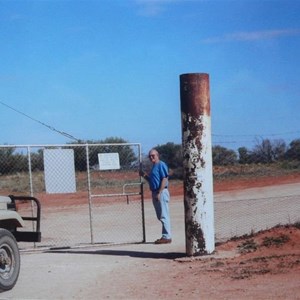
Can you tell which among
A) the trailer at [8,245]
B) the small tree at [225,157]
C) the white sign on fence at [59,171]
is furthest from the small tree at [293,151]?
the trailer at [8,245]

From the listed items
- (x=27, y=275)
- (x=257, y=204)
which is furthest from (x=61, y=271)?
(x=257, y=204)

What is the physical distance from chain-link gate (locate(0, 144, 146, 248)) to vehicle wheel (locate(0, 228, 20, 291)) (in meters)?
3.45

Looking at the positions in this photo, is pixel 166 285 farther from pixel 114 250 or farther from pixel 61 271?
pixel 114 250

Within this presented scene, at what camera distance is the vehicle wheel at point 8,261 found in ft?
32.0

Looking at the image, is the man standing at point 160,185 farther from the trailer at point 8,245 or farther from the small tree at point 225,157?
the small tree at point 225,157

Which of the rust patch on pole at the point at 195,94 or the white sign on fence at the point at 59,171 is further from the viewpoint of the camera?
the white sign on fence at the point at 59,171

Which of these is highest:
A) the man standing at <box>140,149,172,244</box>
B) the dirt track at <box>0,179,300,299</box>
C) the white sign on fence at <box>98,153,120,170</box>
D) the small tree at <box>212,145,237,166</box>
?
the small tree at <box>212,145,237,166</box>

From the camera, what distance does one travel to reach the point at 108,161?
14711mm

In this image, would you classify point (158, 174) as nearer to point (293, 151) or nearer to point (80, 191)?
point (80, 191)

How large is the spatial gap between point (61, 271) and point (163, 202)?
3110mm

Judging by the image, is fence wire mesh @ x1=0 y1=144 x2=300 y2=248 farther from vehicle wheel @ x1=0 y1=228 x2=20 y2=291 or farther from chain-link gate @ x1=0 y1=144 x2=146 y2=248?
vehicle wheel @ x1=0 y1=228 x2=20 y2=291

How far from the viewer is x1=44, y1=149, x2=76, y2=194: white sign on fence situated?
1388 cm

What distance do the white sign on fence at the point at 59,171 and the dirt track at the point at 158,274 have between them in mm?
1293

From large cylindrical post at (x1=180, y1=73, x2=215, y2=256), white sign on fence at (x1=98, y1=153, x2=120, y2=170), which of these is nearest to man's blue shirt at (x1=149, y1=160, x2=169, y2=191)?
white sign on fence at (x1=98, y1=153, x2=120, y2=170)
